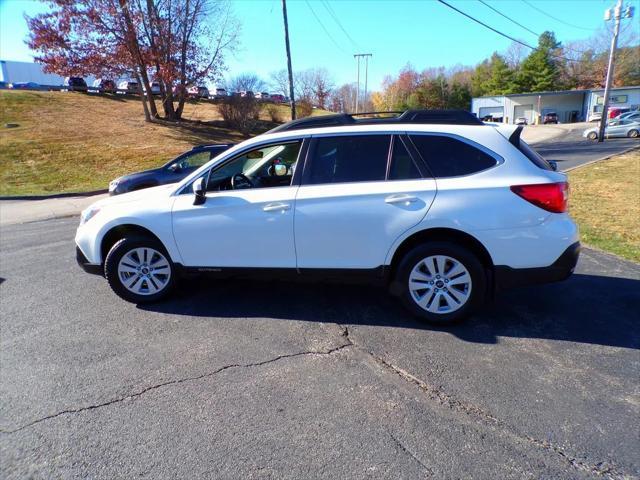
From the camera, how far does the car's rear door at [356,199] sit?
3.83 m

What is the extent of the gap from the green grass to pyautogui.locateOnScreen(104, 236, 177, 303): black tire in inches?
231

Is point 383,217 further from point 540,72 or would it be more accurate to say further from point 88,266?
point 540,72

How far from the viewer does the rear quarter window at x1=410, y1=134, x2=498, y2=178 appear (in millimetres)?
3822

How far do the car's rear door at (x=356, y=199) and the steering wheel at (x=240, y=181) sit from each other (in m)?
0.83

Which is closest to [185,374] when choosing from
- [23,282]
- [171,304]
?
[171,304]

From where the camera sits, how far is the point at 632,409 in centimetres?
277

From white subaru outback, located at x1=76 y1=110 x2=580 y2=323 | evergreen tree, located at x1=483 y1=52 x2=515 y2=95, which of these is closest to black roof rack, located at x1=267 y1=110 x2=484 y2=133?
white subaru outback, located at x1=76 y1=110 x2=580 y2=323

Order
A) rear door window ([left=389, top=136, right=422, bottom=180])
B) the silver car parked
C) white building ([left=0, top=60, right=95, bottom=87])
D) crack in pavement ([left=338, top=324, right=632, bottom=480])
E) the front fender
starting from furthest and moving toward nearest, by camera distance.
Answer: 1. white building ([left=0, top=60, right=95, bottom=87])
2. the silver car parked
3. the front fender
4. rear door window ([left=389, top=136, right=422, bottom=180])
5. crack in pavement ([left=338, top=324, right=632, bottom=480])

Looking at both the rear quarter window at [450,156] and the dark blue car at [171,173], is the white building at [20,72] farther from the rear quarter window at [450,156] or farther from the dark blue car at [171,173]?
the rear quarter window at [450,156]

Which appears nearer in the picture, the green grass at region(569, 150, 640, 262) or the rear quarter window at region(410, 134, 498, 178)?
the rear quarter window at region(410, 134, 498, 178)

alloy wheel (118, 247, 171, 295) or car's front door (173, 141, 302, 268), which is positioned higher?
car's front door (173, 141, 302, 268)

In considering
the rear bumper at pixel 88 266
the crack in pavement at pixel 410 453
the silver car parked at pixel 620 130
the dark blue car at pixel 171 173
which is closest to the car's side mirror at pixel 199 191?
the rear bumper at pixel 88 266

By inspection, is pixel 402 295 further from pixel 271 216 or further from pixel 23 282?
pixel 23 282

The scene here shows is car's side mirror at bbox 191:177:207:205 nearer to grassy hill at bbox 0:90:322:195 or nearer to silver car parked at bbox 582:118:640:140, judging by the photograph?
grassy hill at bbox 0:90:322:195
